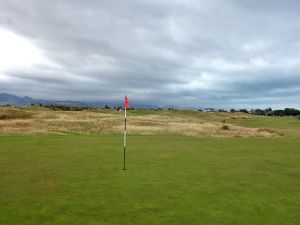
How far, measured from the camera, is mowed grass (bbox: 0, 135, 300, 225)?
8742 millimetres

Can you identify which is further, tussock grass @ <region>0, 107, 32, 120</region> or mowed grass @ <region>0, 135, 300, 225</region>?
tussock grass @ <region>0, 107, 32, 120</region>

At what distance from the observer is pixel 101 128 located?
43.3m

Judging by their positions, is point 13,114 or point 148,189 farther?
point 13,114

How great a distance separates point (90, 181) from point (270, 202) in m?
5.79

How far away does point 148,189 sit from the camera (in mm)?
11383

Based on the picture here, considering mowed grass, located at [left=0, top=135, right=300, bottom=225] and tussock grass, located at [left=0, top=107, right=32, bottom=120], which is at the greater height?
tussock grass, located at [left=0, top=107, right=32, bottom=120]

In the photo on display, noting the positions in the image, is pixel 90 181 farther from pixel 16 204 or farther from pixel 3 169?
pixel 3 169

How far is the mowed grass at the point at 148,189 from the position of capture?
874 centimetres

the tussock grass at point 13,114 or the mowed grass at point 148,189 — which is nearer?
the mowed grass at point 148,189

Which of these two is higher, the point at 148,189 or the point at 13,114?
the point at 13,114

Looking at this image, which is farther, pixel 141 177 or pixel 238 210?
pixel 141 177

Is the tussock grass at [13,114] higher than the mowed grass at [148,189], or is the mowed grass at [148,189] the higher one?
the tussock grass at [13,114]

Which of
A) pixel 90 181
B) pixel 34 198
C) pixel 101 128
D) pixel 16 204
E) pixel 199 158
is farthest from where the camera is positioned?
pixel 101 128

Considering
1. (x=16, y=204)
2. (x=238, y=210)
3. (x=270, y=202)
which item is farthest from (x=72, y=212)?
(x=270, y=202)
